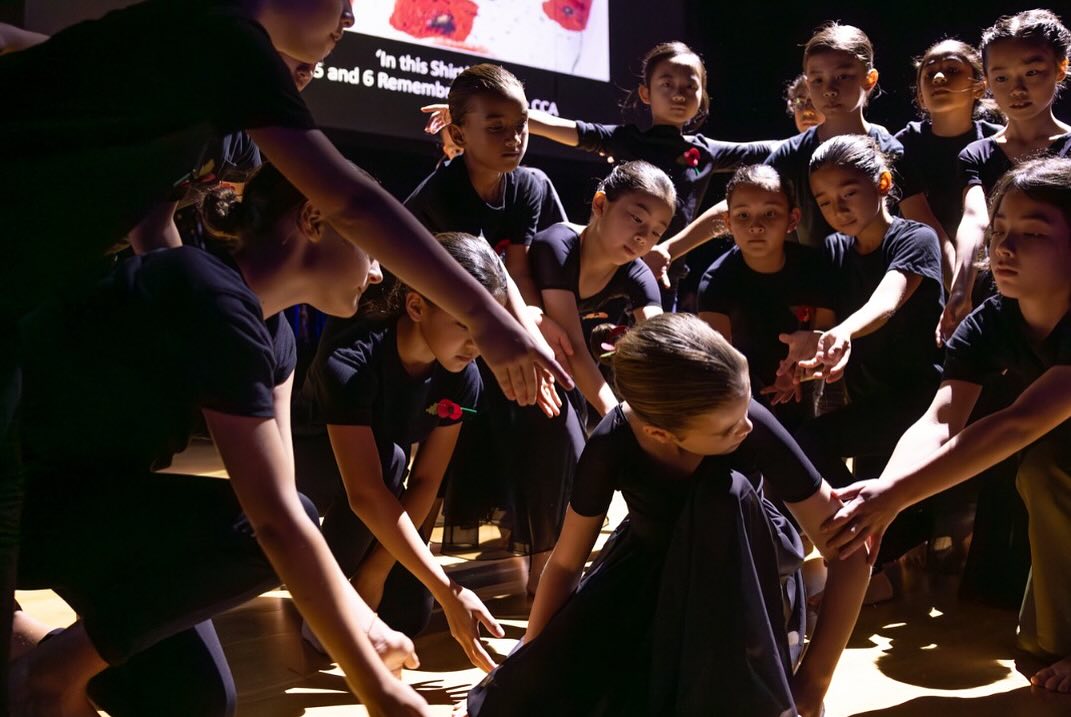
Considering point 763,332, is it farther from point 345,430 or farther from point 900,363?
point 345,430

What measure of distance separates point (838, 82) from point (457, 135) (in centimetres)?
107

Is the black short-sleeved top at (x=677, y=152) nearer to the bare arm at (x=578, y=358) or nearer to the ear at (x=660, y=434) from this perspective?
the bare arm at (x=578, y=358)

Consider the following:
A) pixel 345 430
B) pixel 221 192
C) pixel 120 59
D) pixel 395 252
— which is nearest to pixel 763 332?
pixel 345 430

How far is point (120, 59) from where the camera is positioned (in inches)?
35.0

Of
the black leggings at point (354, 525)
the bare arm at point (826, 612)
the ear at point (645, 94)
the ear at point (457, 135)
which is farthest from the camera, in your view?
the ear at point (645, 94)

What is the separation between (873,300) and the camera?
6.79 feet

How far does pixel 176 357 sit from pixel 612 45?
3799 millimetres

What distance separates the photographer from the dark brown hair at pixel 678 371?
1299 millimetres

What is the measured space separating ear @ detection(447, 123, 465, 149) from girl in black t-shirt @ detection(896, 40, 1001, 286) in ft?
3.85

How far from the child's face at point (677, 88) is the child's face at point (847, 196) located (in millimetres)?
807

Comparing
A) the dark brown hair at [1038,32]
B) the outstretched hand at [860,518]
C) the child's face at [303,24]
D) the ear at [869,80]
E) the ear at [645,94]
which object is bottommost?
the outstretched hand at [860,518]

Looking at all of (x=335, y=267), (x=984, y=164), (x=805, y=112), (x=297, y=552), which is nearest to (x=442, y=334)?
(x=335, y=267)

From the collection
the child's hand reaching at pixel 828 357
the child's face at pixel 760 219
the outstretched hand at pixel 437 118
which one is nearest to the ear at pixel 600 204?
the child's face at pixel 760 219

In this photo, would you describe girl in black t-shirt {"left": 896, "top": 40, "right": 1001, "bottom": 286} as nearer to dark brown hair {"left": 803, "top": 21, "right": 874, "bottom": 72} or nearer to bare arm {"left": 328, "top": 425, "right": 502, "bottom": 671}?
dark brown hair {"left": 803, "top": 21, "right": 874, "bottom": 72}
